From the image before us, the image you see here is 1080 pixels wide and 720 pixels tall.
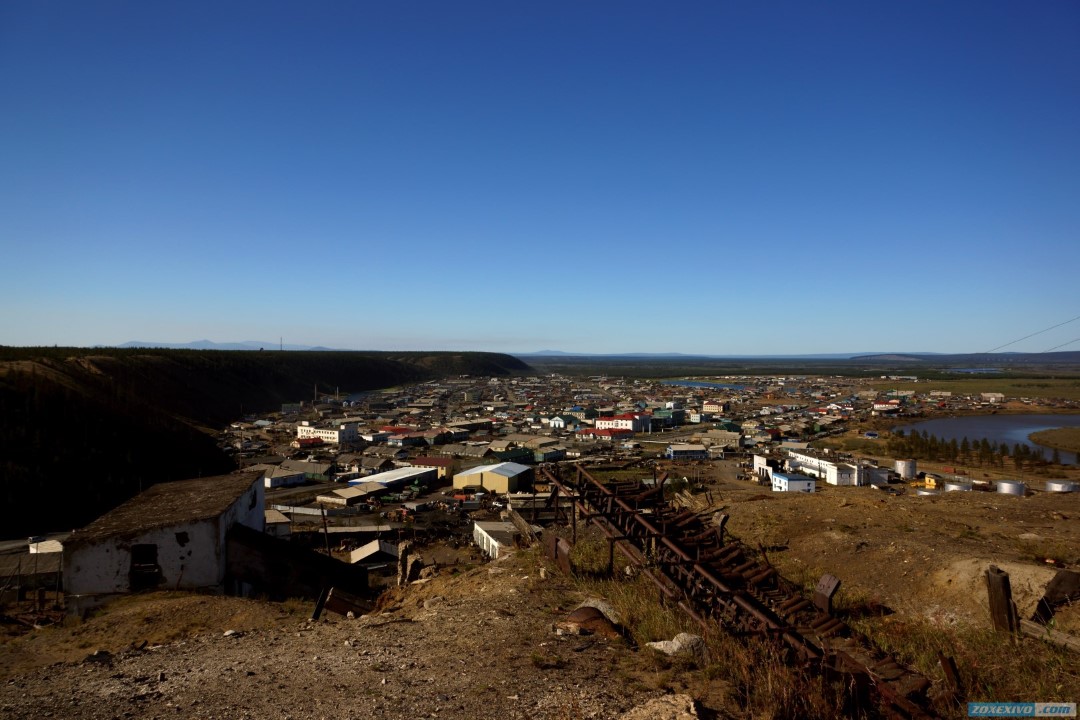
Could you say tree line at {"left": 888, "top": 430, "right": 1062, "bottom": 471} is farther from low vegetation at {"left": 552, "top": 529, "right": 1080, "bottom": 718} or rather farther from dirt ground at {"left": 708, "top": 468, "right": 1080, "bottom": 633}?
low vegetation at {"left": 552, "top": 529, "right": 1080, "bottom": 718}

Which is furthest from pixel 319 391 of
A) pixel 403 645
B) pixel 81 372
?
pixel 403 645

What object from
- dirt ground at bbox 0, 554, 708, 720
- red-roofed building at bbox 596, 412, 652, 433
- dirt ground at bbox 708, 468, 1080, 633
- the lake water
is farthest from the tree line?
dirt ground at bbox 0, 554, 708, 720

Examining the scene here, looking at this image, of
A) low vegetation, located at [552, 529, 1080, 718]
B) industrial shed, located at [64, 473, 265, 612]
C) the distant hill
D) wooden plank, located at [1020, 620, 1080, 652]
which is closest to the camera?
low vegetation, located at [552, 529, 1080, 718]

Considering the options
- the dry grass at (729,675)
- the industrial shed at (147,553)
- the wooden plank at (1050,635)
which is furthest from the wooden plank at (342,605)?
the wooden plank at (1050,635)

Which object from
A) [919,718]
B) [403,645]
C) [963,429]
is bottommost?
[963,429]

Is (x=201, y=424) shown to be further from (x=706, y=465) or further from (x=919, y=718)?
(x=919, y=718)

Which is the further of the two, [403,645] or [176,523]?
[176,523]

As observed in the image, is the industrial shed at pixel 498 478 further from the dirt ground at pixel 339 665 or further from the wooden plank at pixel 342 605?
the dirt ground at pixel 339 665

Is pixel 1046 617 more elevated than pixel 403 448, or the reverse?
pixel 1046 617
